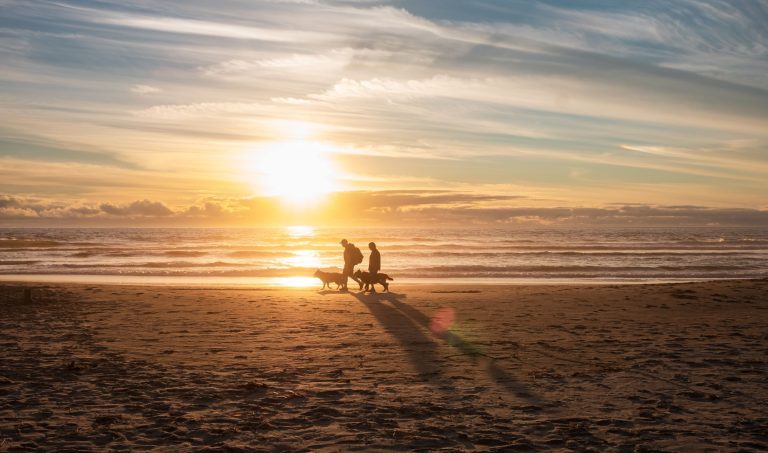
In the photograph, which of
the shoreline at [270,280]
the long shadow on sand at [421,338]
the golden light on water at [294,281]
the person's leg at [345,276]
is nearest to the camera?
the long shadow on sand at [421,338]

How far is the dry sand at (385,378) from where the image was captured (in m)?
5.65

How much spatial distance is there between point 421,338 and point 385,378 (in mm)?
3019

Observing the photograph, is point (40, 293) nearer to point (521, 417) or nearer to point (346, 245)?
point (346, 245)

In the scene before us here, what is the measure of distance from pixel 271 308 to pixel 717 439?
36.1ft

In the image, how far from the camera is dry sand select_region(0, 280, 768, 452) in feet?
18.5

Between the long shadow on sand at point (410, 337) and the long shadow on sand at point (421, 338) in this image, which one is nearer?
the long shadow on sand at point (421, 338)

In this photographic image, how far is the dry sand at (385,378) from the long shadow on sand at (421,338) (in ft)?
0.17

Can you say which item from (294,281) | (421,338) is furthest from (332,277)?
(421,338)

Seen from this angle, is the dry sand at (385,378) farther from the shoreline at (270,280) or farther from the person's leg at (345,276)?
the shoreline at (270,280)

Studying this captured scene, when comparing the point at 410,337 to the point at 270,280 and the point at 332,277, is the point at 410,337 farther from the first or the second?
the point at 270,280

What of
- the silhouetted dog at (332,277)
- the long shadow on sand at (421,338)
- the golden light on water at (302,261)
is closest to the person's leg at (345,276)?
the silhouetted dog at (332,277)

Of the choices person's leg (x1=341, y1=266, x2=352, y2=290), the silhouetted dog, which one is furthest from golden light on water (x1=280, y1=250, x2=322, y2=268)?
person's leg (x1=341, y1=266, x2=352, y2=290)

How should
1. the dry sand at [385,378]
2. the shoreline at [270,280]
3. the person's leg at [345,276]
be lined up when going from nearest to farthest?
the dry sand at [385,378], the person's leg at [345,276], the shoreline at [270,280]

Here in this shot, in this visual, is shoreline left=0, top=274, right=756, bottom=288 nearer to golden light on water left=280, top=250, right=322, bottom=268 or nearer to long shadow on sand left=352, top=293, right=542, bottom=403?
long shadow on sand left=352, top=293, right=542, bottom=403
